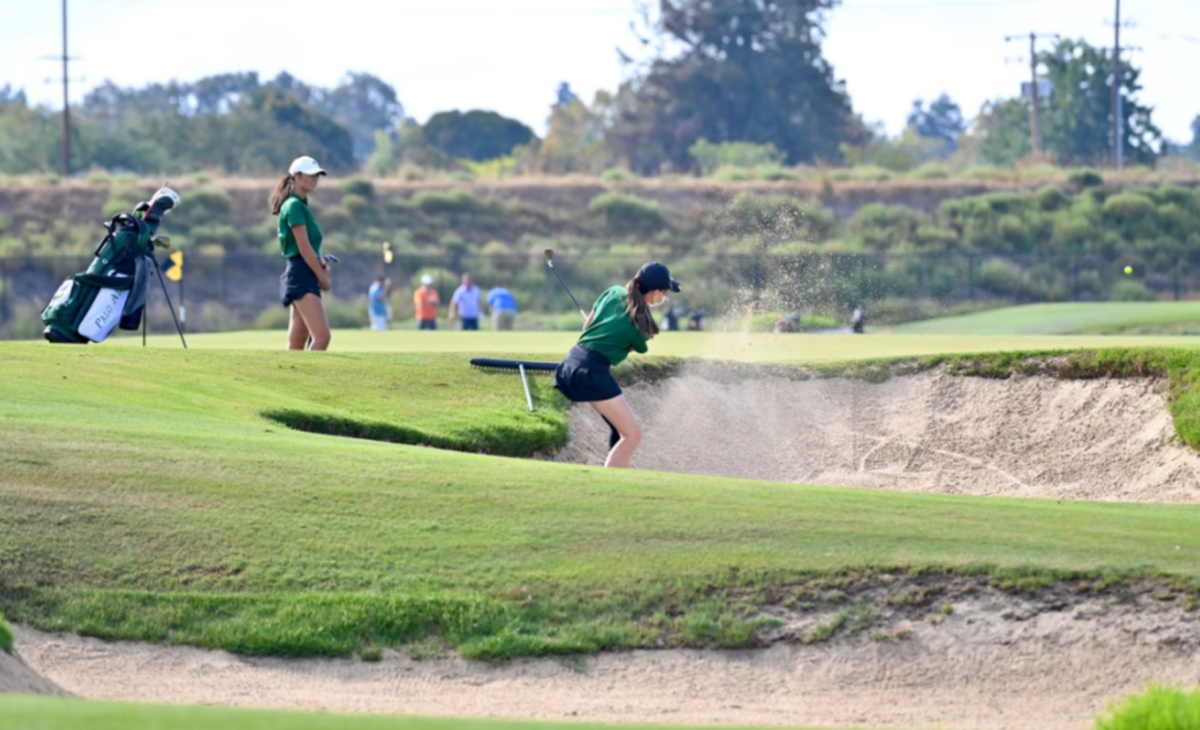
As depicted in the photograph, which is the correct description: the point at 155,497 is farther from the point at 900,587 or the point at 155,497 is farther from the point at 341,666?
the point at 900,587

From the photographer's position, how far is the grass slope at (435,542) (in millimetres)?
6883

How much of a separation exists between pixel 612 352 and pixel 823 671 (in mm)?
4093

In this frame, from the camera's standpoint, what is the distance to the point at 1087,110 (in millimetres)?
80500

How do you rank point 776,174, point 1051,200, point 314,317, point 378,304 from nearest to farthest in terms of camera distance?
point 314,317 < point 378,304 < point 1051,200 < point 776,174

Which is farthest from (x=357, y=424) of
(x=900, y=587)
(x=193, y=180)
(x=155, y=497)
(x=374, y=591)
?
(x=193, y=180)

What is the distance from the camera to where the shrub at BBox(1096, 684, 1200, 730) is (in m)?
5.55

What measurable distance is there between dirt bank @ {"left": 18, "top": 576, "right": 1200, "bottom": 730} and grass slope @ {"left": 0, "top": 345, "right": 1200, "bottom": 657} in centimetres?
14

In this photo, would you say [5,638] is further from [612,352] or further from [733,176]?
[733,176]

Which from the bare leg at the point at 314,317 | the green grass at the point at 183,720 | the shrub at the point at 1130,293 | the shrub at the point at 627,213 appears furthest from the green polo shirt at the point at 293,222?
the shrub at the point at 627,213

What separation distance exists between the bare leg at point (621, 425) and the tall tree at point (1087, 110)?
72845mm

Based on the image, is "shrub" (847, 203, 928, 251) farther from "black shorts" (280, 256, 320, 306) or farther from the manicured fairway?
"black shorts" (280, 256, 320, 306)

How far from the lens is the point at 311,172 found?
12914 mm

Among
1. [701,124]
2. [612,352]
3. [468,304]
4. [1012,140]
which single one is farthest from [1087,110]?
[612,352]

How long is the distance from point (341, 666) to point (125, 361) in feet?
22.7
